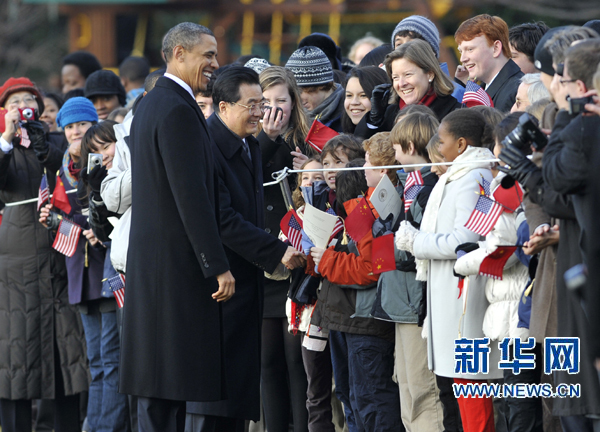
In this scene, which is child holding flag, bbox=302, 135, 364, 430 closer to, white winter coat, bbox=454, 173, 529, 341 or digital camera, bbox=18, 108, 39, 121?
white winter coat, bbox=454, 173, 529, 341

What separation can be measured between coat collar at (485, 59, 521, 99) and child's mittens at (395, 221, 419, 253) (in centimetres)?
148

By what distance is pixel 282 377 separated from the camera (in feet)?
18.4

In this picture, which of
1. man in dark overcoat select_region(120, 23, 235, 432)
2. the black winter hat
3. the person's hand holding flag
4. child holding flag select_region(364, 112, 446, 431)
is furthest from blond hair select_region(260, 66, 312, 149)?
the black winter hat

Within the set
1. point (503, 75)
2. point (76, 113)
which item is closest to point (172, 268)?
point (503, 75)

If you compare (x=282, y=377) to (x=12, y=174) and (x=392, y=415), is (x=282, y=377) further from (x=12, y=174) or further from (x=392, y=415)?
(x=12, y=174)

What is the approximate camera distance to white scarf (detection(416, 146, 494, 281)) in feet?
14.9

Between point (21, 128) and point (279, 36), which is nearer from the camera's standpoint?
point (21, 128)

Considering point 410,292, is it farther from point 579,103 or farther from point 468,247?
point 579,103

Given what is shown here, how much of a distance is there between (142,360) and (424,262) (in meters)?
1.48

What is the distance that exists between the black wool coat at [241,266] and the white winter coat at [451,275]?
2.68 ft

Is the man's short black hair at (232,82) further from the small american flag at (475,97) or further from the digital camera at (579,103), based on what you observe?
the digital camera at (579,103)

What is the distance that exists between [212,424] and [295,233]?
1.19 m

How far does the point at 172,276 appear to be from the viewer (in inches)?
172

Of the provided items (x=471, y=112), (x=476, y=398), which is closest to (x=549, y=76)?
(x=471, y=112)
